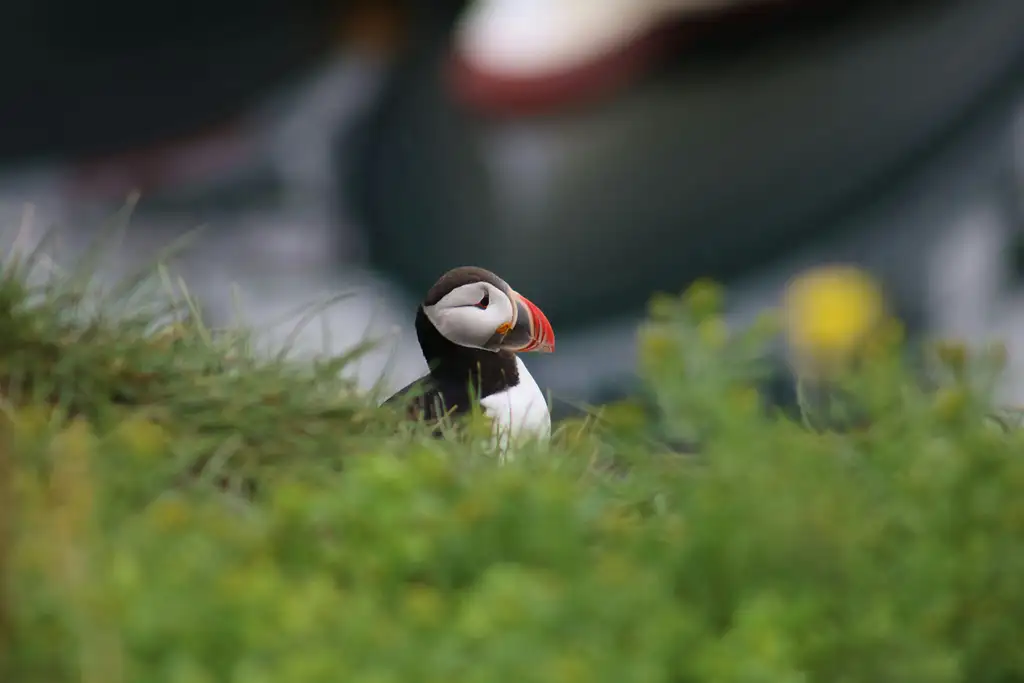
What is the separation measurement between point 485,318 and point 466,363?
0.40ft

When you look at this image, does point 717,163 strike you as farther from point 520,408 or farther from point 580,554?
point 580,554

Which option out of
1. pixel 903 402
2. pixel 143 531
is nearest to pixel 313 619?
pixel 143 531

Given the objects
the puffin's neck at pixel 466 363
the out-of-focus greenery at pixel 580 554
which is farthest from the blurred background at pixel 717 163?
the out-of-focus greenery at pixel 580 554

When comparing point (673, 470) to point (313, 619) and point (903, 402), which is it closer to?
point (903, 402)

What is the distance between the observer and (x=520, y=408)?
3084mm

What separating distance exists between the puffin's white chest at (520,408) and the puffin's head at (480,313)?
10 centimetres

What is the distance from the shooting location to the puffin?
311 cm

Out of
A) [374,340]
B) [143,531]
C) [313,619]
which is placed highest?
[374,340]

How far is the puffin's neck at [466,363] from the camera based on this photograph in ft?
10.3

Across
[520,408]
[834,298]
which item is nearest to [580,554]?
[520,408]

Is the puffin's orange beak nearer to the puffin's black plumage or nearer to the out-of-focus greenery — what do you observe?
the puffin's black plumage

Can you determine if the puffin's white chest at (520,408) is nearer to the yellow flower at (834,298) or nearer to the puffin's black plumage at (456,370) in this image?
the puffin's black plumage at (456,370)

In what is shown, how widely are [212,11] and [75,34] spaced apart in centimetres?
115

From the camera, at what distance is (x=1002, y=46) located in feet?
31.7
